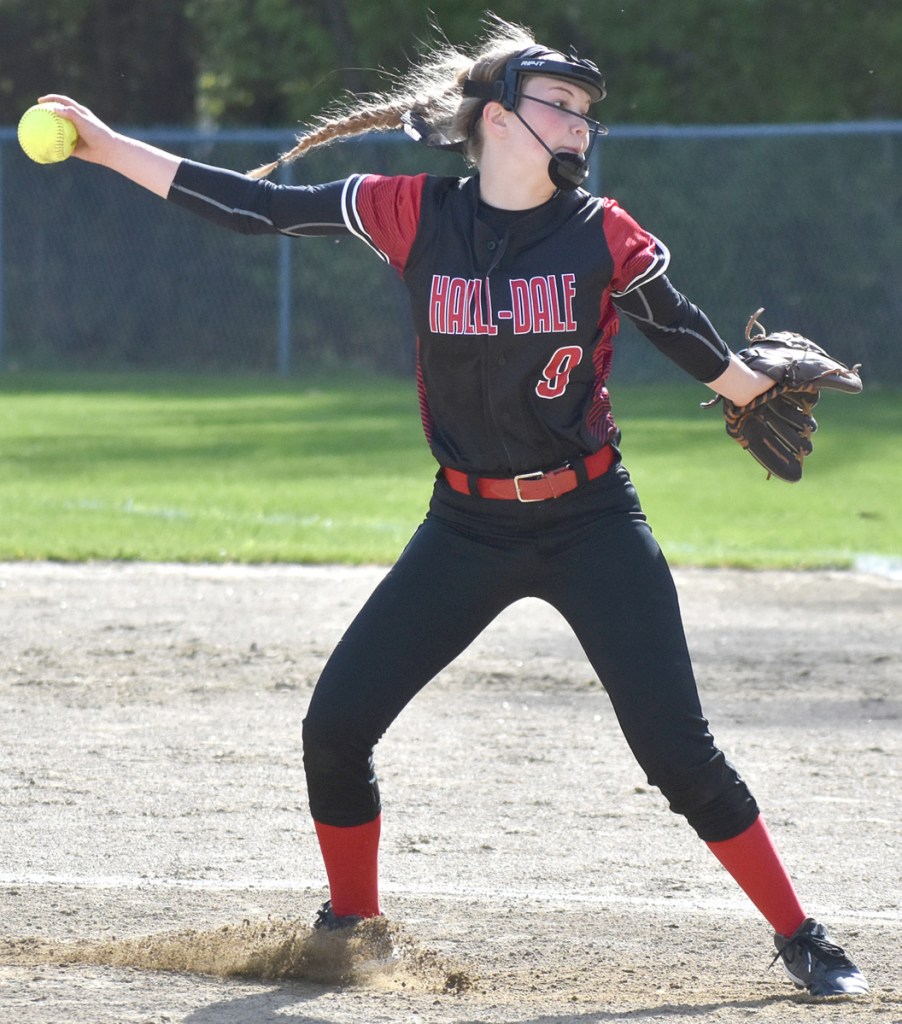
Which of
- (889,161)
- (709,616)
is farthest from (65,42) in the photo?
(709,616)

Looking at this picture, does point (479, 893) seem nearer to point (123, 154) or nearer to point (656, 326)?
point (656, 326)

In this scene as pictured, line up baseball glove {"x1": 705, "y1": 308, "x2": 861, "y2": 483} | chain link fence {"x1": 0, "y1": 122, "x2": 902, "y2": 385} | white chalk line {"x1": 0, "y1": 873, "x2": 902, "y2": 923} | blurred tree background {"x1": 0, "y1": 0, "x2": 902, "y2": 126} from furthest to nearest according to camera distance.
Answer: blurred tree background {"x1": 0, "y1": 0, "x2": 902, "y2": 126} < chain link fence {"x1": 0, "y1": 122, "x2": 902, "y2": 385} < white chalk line {"x1": 0, "y1": 873, "x2": 902, "y2": 923} < baseball glove {"x1": 705, "y1": 308, "x2": 861, "y2": 483}

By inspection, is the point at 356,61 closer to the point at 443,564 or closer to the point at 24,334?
the point at 24,334

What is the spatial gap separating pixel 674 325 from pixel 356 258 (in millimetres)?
16518

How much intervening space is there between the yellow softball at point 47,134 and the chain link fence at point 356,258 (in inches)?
549

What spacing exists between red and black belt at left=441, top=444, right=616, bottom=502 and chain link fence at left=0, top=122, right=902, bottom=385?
13957 mm

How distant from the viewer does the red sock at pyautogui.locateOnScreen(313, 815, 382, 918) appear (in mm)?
3609

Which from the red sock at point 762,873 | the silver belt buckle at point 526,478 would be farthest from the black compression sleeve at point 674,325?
the red sock at point 762,873

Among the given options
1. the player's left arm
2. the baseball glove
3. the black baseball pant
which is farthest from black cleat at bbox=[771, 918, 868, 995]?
the player's left arm

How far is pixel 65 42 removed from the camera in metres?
25.1

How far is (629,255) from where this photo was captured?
3.42 m

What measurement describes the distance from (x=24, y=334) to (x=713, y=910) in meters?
18.6

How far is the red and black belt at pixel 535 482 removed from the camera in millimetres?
3467

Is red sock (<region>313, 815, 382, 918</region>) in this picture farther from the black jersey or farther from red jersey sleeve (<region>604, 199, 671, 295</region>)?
red jersey sleeve (<region>604, 199, 671, 295</region>)
